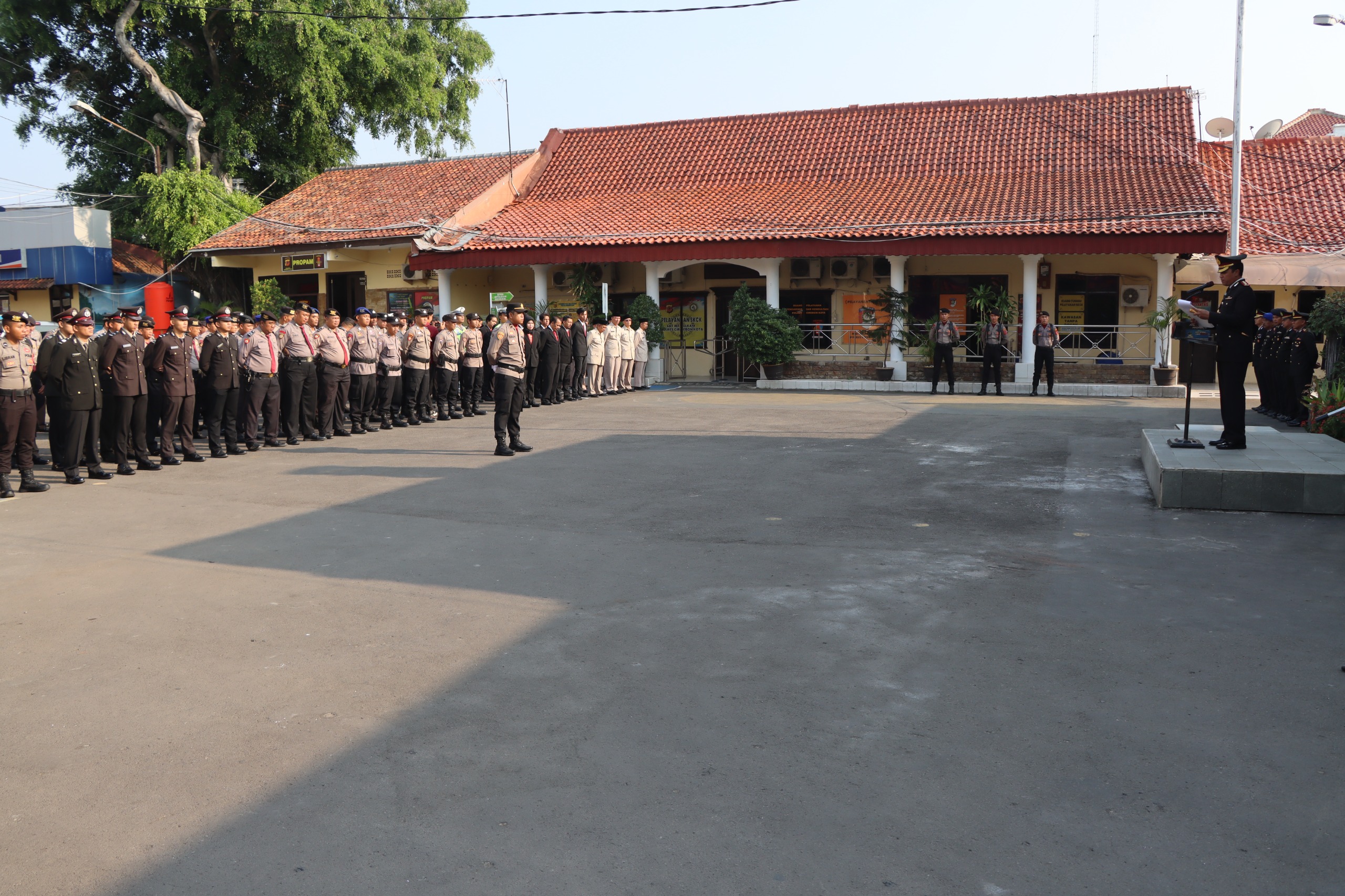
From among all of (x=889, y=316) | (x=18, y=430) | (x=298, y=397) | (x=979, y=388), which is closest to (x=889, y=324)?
(x=889, y=316)

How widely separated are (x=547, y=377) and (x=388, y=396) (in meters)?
3.72

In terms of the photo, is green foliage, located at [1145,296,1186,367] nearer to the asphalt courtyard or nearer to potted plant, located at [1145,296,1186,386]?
potted plant, located at [1145,296,1186,386]

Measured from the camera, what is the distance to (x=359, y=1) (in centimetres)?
2909

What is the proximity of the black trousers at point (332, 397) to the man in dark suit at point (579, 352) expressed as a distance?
18.2 feet

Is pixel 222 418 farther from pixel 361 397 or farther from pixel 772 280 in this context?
pixel 772 280

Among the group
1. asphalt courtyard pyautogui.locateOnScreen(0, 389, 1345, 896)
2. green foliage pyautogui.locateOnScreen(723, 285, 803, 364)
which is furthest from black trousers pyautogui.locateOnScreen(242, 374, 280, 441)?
green foliage pyautogui.locateOnScreen(723, 285, 803, 364)

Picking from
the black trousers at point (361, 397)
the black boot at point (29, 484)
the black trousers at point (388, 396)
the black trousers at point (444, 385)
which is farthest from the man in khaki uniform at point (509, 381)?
the black boot at point (29, 484)

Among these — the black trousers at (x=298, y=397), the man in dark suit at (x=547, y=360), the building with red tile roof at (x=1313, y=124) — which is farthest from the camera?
the building with red tile roof at (x=1313, y=124)

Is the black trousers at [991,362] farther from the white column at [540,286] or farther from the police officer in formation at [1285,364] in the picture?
the white column at [540,286]

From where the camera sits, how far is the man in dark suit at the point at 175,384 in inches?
455

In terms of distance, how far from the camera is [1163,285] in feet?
68.2

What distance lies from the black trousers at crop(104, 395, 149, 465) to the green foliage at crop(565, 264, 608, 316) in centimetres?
1403

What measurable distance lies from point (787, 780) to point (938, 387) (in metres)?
18.4

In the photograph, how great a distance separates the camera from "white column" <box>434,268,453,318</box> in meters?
25.0
